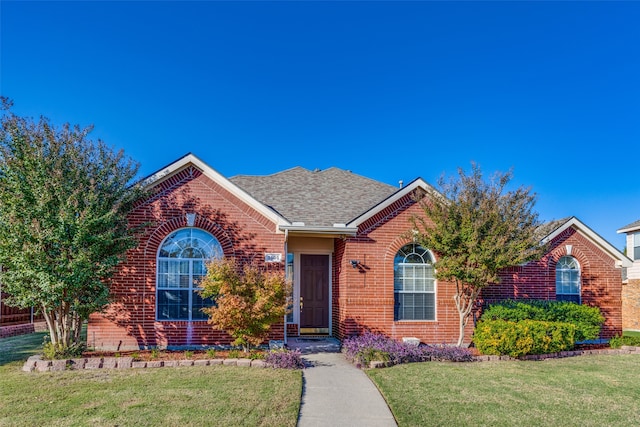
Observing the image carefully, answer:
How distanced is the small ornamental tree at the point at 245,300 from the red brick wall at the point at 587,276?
25.9ft

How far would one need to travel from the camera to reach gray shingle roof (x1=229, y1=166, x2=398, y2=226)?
549 inches

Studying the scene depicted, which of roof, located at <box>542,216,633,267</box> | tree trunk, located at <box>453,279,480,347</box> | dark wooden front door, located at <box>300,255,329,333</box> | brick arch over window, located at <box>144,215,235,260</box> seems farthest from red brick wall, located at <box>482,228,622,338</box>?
brick arch over window, located at <box>144,215,235,260</box>

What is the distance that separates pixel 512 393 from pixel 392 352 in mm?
2885

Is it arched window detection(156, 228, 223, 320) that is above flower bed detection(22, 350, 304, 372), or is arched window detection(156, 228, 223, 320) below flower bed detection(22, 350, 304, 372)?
above

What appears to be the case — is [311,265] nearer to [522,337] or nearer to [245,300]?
[245,300]

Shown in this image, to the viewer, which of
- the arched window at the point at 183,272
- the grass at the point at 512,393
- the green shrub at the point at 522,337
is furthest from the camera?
the arched window at the point at 183,272

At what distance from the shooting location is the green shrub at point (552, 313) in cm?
1228

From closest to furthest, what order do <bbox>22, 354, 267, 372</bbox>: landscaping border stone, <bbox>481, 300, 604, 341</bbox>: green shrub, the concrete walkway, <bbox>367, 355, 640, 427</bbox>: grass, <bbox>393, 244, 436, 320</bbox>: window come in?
1. the concrete walkway
2. <bbox>367, 355, 640, 427</bbox>: grass
3. <bbox>22, 354, 267, 372</bbox>: landscaping border stone
4. <bbox>481, 300, 604, 341</bbox>: green shrub
5. <bbox>393, 244, 436, 320</bbox>: window

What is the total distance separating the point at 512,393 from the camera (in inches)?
316

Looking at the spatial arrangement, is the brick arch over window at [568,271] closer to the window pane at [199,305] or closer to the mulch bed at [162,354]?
the mulch bed at [162,354]

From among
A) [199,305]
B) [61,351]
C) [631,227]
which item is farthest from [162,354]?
[631,227]

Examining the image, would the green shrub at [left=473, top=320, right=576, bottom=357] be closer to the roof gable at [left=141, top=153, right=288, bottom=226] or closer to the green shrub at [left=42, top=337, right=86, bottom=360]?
the roof gable at [left=141, top=153, right=288, bottom=226]

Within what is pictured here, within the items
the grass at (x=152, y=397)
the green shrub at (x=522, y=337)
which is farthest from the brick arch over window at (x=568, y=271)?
the grass at (x=152, y=397)

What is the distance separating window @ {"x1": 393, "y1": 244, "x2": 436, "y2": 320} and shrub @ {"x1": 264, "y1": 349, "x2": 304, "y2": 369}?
13.0 feet
